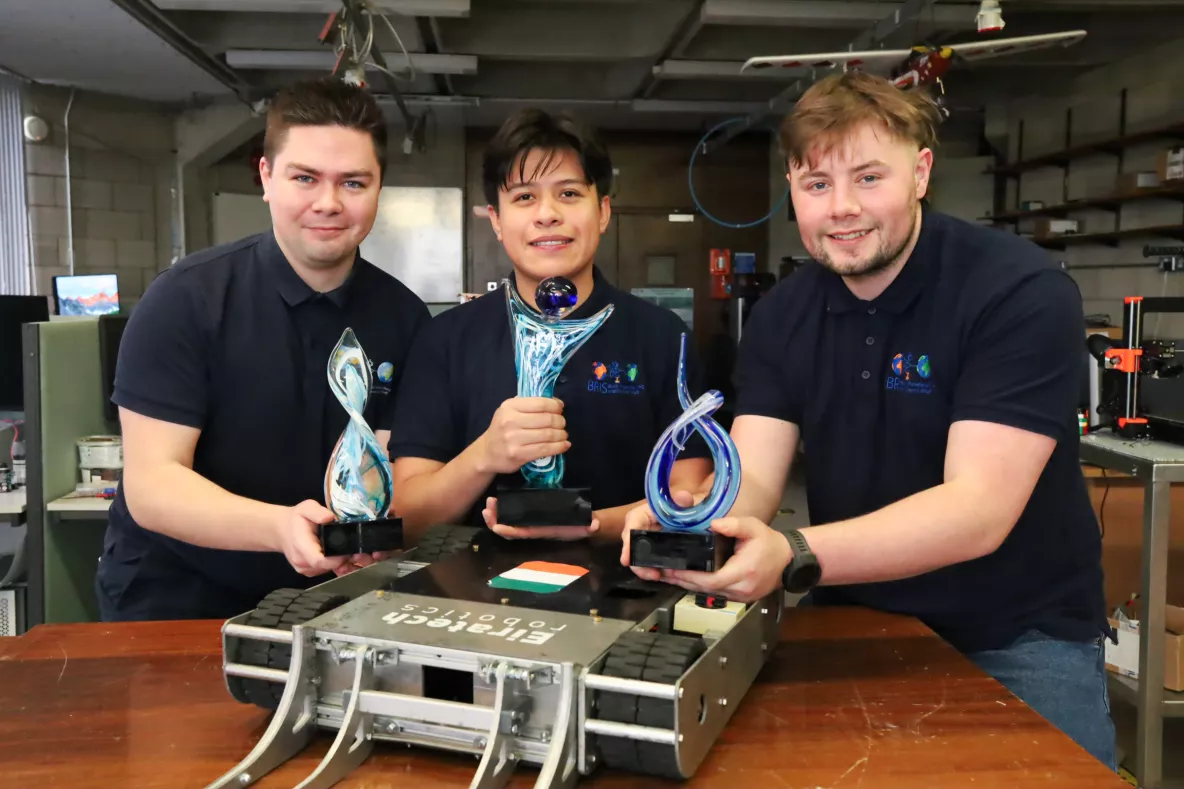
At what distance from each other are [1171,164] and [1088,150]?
38.4 inches

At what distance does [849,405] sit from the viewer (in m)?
1.35

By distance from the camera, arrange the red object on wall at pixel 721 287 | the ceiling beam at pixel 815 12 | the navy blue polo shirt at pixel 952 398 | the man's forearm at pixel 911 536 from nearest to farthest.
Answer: the man's forearm at pixel 911 536 < the navy blue polo shirt at pixel 952 398 < the ceiling beam at pixel 815 12 < the red object on wall at pixel 721 287

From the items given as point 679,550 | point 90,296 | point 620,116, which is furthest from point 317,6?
point 679,550

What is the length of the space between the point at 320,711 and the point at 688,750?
0.35 meters

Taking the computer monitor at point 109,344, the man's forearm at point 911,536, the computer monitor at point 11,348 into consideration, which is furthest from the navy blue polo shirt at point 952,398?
the computer monitor at point 11,348

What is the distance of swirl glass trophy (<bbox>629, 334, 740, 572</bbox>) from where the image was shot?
3.15 feet

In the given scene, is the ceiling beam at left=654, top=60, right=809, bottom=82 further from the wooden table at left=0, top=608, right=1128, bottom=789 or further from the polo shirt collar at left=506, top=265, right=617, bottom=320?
the wooden table at left=0, top=608, right=1128, bottom=789

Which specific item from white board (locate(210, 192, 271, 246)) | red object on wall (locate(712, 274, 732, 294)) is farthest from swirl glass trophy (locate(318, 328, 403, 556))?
white board (locate(210, 192, 271, 246))

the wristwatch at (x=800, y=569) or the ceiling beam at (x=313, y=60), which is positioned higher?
the ceiling beam at (x=313, y=60)

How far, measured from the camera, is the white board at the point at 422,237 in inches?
332

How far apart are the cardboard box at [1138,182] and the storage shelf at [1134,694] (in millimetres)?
4657

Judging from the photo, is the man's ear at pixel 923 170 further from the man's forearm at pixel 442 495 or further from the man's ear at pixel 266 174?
the man's ear at pixel 266 174

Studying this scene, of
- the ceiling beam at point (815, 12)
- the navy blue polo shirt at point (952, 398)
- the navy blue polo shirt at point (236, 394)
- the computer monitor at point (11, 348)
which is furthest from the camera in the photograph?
the ceiling beam at point (815, 12)

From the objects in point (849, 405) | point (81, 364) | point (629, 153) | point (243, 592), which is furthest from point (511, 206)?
point (629, 153)
